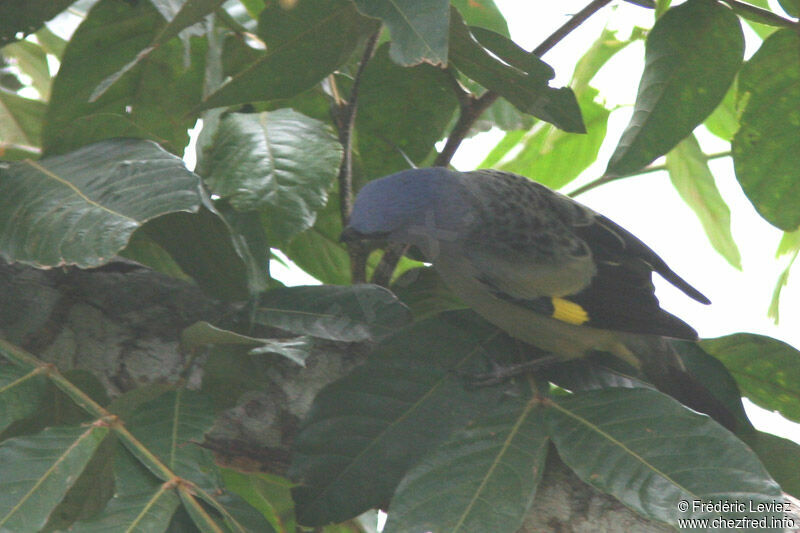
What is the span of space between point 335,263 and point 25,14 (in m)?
1.03

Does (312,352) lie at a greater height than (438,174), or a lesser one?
lesser

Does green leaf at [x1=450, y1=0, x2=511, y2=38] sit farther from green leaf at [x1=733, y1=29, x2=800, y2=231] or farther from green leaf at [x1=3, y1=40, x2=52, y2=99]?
green leaf at [x1=3, y1=40, x2=52, y2=99]

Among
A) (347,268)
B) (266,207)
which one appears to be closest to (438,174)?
(347,268)

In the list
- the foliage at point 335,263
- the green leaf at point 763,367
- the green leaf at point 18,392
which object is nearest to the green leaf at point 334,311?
the foliage at point 335,263

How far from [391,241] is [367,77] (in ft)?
1.48

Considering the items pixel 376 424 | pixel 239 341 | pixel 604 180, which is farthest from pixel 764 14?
pixel 239 341

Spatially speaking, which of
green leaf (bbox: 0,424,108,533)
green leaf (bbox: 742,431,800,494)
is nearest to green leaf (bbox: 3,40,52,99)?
green leaf (bbox: 0,424,108,533)

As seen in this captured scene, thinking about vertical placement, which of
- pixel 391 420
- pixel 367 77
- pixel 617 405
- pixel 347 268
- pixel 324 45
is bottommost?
pixel 347 268

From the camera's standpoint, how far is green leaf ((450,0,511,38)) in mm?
2305

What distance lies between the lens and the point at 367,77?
2.21 metres

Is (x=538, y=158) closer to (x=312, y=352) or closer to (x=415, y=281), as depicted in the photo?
(x=415, y=281)

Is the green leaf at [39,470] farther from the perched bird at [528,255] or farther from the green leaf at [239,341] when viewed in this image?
the perched bird at [528,255]

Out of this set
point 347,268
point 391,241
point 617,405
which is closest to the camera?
point 617,405

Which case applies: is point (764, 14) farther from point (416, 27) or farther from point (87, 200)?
point (87, 200)
